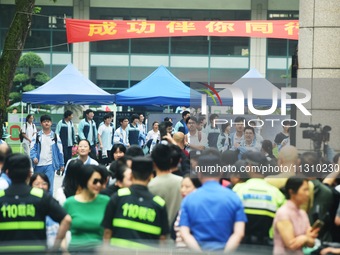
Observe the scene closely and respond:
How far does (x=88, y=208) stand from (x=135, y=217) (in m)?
0.69

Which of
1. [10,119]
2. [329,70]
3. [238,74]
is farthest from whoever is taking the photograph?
[238,74]

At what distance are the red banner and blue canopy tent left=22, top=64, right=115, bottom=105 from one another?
207 centimetres

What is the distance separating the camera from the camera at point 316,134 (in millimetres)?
11430

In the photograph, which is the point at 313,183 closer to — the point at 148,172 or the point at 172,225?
the point at 172,225

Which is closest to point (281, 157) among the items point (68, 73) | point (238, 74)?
point (68, 73)

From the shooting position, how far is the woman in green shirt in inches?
281

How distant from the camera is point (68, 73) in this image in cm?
2294

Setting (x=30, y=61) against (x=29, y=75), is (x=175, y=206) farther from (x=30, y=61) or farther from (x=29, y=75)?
(x=29, y=75)

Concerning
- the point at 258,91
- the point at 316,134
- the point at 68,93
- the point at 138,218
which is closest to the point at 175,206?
the point at 138,218

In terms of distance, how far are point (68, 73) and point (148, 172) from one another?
16275 millimetres

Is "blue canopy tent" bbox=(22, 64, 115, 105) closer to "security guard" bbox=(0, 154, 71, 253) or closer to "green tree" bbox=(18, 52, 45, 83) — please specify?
"security guard" bbox=(0, 154, 71, 253)

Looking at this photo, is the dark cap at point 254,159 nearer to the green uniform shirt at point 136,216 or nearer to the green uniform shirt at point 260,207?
the green uniform shirt at point 260,207

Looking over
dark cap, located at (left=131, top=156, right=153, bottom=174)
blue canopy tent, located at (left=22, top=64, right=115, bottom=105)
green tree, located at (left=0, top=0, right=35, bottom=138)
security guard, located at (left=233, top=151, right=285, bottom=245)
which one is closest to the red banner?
blue canopy tent, located at (left=22, top=64, right=115, bottom=105)

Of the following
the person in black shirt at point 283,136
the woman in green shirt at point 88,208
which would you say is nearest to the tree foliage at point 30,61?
the person in black shirt at point 283,136
